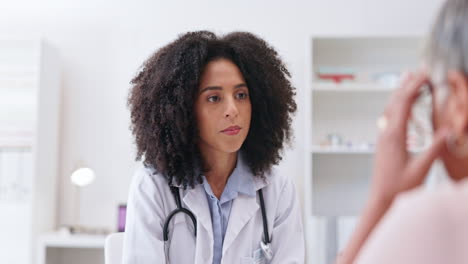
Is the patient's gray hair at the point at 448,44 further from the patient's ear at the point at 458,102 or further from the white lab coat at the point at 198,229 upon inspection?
the white lab coat at the point at 198,229

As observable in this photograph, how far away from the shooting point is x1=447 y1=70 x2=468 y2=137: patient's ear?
0.57 meters

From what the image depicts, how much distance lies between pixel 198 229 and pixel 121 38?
6.75 feet

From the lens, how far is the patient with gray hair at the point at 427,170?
54 cm

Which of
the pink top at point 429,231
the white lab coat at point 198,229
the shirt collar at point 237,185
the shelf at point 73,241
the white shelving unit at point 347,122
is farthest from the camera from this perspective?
the white shelving unit at point 347,122

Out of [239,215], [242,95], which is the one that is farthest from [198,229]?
[242,95]

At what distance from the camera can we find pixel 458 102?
1.89ft

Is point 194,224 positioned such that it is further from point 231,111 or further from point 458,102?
point 458,102

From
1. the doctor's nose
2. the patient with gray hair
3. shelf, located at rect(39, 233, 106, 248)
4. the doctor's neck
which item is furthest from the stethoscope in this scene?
shelf, located at rect(39, 233, 106, 248)

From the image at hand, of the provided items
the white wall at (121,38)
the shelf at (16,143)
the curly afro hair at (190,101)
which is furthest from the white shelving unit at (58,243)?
the curly afro hair at (190,101)

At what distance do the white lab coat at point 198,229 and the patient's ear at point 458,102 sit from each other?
37.5 inches

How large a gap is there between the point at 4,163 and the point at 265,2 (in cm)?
175

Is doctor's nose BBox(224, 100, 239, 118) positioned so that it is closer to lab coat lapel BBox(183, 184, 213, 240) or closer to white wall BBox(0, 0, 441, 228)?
lab coat lapel BBox(183, 184, 213, 240)

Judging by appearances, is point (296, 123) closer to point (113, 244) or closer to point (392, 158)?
point (113, 244)

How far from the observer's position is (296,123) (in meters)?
3.06
